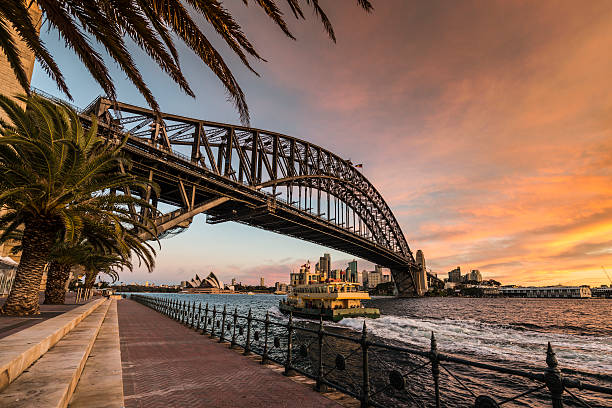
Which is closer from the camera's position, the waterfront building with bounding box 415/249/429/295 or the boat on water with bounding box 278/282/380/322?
the boat on water with bounding box 278/282/380/322

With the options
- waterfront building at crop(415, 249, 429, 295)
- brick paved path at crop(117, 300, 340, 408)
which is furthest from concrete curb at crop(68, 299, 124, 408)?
waterfront building at crop(415, 249, 429, 295)

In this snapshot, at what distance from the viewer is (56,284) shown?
19.0 m

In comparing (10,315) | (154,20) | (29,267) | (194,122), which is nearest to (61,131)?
(29,267)

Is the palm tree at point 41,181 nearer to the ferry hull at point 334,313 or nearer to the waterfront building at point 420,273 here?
the ferry hull at point 334,313

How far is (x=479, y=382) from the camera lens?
12.6 meters

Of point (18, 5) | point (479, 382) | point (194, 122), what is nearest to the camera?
point (18, 5)

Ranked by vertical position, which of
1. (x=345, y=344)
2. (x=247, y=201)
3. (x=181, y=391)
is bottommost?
(x=345, y=344)

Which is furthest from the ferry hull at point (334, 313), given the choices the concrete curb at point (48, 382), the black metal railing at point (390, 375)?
the concrete curb at point (48, 382)

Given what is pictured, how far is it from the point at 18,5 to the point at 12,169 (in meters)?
9.81

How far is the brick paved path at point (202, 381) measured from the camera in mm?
5625

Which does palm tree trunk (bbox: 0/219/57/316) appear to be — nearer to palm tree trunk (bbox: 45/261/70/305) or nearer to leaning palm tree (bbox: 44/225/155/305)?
leaning palm tree (bbox: 44/225/155/305)

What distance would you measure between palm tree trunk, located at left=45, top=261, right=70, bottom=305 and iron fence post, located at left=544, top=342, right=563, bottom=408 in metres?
23.5

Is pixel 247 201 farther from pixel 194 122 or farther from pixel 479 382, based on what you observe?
pixel 479 382

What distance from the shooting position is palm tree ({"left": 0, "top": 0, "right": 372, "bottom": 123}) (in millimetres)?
3439
